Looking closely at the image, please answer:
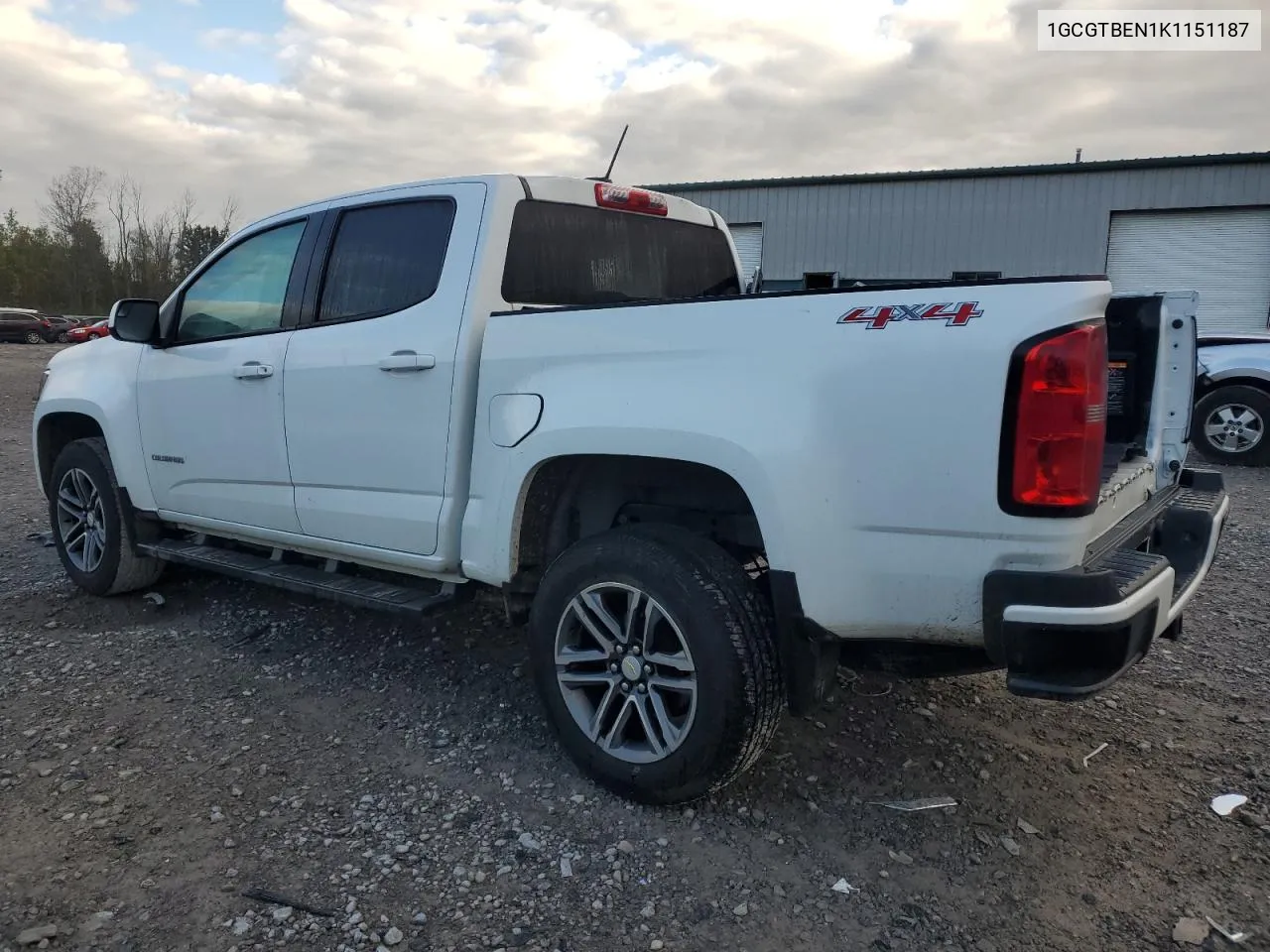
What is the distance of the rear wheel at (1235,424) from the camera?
9805 millimetres

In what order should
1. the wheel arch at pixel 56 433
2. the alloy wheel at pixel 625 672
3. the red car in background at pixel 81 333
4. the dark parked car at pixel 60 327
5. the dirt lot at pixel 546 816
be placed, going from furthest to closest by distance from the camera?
the dark parked car at pixel 60 327 → the red car in background at pixel 81 333 → the wheel arch at pixel 56 433 → the alloy wheel at pixel 625 672 → the dirt lot at pixel 546 816

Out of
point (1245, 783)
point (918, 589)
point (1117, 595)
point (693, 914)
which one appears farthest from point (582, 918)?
point (1245, 783)

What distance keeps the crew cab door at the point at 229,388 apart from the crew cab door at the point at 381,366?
0.14 m

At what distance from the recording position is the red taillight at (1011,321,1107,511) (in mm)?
2219

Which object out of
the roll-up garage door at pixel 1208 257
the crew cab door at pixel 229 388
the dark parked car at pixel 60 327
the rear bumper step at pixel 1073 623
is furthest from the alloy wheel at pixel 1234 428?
the dark parked car at pixel 60 327

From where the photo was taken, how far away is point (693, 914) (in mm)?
2479

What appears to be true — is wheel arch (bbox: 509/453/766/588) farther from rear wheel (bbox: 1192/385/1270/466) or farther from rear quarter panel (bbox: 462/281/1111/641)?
rear wheel (bbox: 1192/385/1270/466)

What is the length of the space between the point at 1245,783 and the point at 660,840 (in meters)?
1.97

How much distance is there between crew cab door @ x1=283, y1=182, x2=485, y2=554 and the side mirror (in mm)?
1105

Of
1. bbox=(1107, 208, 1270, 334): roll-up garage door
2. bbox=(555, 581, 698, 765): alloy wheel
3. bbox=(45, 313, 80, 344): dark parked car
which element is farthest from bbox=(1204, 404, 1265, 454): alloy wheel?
bbox=(45, 313, 80, 344): dark parked car

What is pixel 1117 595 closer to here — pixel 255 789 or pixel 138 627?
pixel 255 789

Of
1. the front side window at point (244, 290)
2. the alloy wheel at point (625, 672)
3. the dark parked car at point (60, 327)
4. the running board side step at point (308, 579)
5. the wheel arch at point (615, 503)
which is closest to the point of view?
the alloy wheel at point (625, 672)

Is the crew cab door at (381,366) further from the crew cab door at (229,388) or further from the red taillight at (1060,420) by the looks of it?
the red taillight at (1060,420)

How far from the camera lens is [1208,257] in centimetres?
1948
